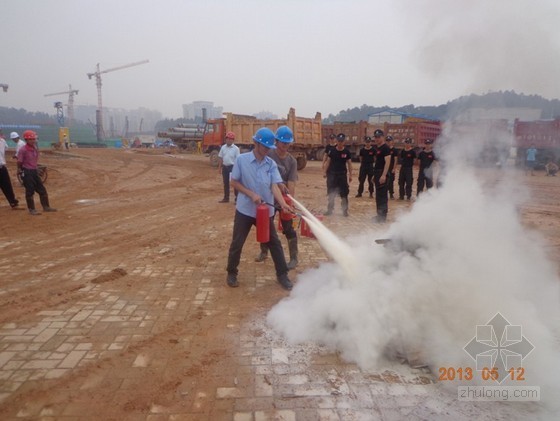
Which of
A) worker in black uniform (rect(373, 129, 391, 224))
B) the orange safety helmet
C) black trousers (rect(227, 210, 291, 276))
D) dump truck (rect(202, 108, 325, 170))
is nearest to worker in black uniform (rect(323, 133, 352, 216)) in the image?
worker in black uniform (rect(373, 129, 391, 224))

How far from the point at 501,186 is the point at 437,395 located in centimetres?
357

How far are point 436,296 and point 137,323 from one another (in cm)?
293

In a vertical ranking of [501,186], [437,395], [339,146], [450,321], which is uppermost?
[339,146]

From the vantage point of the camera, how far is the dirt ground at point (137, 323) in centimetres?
266

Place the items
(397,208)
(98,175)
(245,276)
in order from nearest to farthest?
(245,276), (397,208), (98,175)

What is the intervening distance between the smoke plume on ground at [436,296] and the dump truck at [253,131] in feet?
48.1

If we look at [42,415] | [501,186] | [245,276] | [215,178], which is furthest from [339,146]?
[215,178]

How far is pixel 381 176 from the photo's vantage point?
27.2 feet

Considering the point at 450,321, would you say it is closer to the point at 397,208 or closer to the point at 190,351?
the point at 190,351

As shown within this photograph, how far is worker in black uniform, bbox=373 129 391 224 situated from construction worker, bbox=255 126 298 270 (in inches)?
120

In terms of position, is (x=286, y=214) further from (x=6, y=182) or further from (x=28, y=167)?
(x=6, y=182)

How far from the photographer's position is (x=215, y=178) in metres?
16.8

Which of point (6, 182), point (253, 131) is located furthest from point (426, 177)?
point (6, 182)

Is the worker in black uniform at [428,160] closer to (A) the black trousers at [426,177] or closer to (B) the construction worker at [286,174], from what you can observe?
(A) the black trousers at [426,177]
